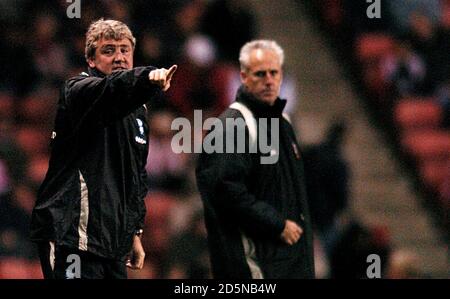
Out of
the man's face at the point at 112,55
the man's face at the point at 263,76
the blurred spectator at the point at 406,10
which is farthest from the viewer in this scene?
the blurred spectator at the point at 406,10

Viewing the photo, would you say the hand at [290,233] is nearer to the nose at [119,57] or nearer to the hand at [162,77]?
the nose at [119,57]

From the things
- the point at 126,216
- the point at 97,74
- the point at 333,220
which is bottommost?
the point at 333,220

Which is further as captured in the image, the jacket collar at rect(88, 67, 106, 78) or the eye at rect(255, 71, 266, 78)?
the eye at rect(255, 71, 266, 78)

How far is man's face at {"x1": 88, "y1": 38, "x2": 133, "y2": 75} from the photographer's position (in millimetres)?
6762

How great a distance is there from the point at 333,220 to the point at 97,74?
190 inches

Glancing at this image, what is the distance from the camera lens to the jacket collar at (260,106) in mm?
7820

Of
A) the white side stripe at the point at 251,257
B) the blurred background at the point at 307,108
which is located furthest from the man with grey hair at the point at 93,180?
the blurred background at the point at 307,108

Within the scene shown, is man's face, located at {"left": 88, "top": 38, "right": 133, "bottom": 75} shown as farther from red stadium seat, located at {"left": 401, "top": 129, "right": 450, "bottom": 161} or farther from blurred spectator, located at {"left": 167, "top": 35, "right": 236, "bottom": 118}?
red stadium seat, located at {"left": 401, "top": 129, "right": 450, "bottom": 161}

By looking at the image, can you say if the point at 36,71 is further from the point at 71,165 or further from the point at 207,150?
the point at 71,165

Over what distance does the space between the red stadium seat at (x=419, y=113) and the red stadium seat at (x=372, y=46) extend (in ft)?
2.25

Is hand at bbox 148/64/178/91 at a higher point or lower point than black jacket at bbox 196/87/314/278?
higher

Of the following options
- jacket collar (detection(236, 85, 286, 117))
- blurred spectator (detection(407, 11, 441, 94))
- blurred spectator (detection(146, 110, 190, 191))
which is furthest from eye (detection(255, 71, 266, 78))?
blurred spectator (detection(407, 11, 441, 94))

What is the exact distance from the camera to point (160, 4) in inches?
528
